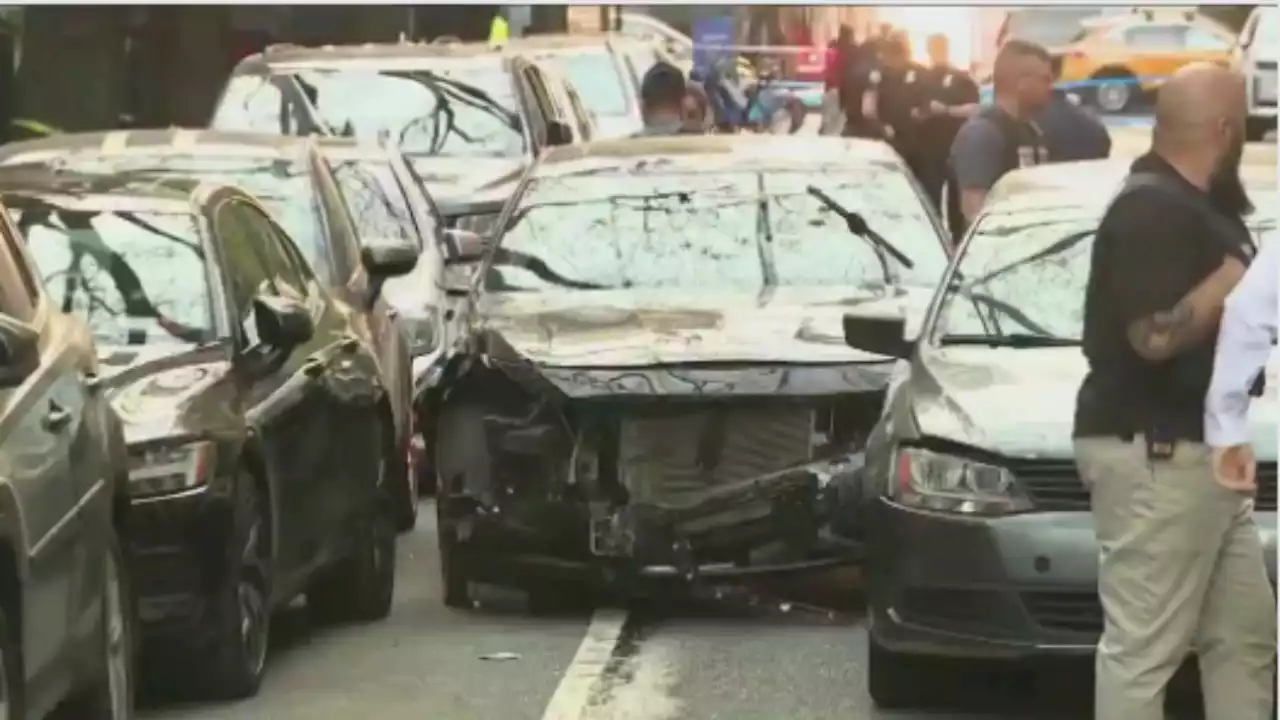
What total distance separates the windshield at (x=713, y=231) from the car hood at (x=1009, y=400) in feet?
7.61

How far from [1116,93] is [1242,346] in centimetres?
1604

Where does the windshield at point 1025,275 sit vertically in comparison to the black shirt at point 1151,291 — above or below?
below

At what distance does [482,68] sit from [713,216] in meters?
6.19

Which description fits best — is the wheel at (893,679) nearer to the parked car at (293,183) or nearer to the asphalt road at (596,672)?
the asphalt road at (596,672)

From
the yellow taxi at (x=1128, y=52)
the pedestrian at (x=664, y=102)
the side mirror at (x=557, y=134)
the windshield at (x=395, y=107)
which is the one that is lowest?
the yellow taxi at (x=1128, y=52)

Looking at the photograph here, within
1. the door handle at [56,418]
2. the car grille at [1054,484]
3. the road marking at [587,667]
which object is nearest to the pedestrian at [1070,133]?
the road marking at [587,667]

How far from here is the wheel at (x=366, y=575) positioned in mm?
9555

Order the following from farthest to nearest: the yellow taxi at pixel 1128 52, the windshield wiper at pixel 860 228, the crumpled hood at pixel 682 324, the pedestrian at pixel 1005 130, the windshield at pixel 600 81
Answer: the windshield at pixel 600 81
the yellow taxi at pixel 1128 52
the pedestrian at pixel 1005 130
the windshield wiper at pixel 860 228
the crumpled hood at pixel 682 324

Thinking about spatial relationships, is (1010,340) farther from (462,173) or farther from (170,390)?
(462,173)

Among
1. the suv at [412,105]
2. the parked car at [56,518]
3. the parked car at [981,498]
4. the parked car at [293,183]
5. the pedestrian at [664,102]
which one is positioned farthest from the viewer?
the suv at [412,105]

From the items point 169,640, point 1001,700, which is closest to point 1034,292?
point 1001,700

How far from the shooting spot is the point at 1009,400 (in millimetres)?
7773

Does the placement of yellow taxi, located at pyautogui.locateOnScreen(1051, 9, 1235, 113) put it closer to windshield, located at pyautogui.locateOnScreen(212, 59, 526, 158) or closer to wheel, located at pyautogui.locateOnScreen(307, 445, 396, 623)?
windshield, located at pyautogui.locateOnScreen(212, 59, 526, 158)

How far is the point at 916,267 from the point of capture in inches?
423
